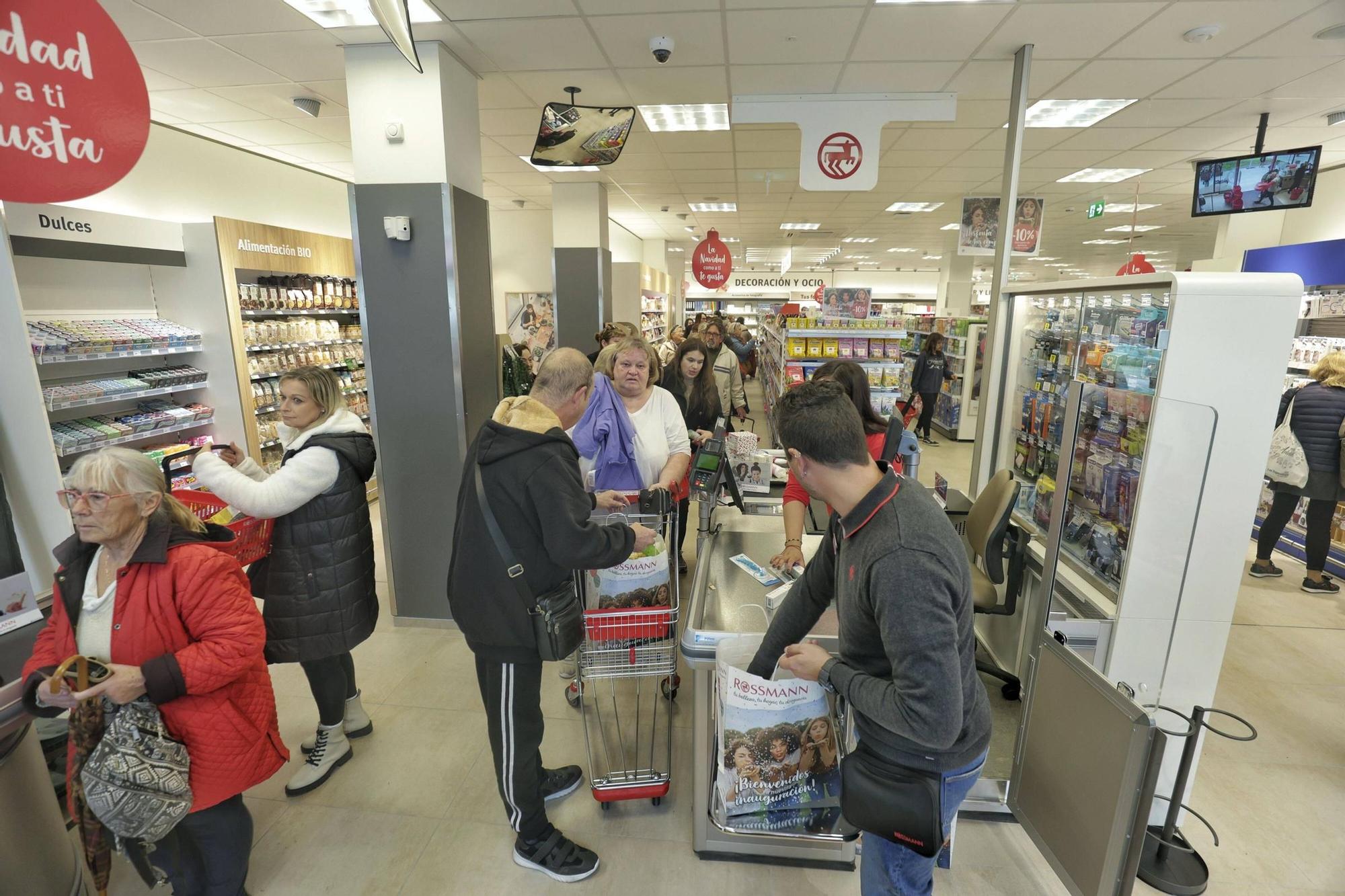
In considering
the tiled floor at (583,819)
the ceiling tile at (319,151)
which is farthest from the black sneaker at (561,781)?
the ceiling tile at (319,151)

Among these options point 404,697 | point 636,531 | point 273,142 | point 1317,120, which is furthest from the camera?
point 273,142

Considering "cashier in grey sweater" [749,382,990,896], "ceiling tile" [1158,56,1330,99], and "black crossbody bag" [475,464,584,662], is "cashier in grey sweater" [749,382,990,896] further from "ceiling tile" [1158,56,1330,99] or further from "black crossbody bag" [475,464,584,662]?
"ceiling tile" [1158,56,1330,99]

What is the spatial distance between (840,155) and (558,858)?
4.72 meters

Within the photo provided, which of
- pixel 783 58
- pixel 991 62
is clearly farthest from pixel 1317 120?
pixel 783 58

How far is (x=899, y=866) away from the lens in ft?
5.19

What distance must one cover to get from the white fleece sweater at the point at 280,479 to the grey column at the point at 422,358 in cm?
143

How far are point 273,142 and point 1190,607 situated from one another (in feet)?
26.1

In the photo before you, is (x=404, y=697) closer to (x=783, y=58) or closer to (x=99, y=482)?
(x=99, y=482)

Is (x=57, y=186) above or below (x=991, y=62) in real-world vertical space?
below

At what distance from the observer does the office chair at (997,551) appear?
297 cm

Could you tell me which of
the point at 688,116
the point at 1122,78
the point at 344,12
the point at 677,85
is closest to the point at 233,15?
the point at 344,12

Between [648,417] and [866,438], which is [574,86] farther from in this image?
[866,438]

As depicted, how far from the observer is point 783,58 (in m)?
4.17

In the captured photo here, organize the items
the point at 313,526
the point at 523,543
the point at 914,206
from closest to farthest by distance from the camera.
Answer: the point at 523,543 < the point at 313,526 < the point at 914,206
